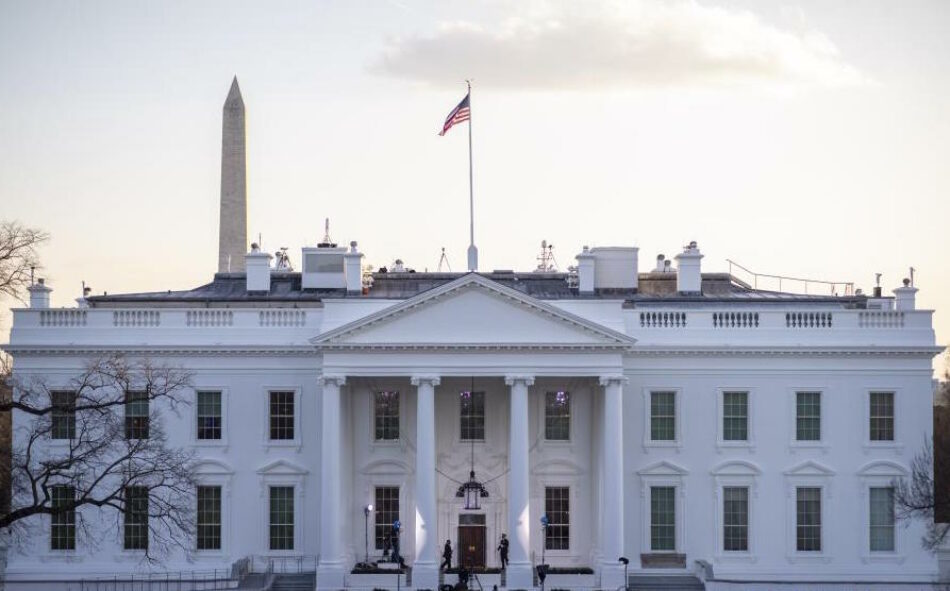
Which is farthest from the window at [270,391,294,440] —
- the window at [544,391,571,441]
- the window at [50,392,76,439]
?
the window at [544,391,571,441]

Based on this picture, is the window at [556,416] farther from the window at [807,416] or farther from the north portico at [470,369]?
the window at [807,416]

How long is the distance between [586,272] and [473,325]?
795 centimetres

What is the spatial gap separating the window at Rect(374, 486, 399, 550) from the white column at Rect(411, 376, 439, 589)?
2.96 metres

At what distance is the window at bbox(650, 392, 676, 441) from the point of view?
57.7 meters

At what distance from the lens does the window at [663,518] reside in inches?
2255

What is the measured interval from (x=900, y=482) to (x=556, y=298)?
544 inches

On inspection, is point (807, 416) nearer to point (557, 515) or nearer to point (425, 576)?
point (557, 515)

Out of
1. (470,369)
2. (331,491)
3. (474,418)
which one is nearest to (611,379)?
(470,369)

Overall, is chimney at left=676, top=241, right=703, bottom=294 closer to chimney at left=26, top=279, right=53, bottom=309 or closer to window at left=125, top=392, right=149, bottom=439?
window at left=125, top=392, right=149, bottom=439

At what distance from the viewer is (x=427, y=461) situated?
54.9 m

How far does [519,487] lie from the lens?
55.0 m

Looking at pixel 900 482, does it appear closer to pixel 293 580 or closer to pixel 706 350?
pixel 706 350

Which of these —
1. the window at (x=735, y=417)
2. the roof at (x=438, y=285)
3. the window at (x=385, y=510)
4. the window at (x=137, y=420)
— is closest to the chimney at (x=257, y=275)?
the roof at (x=438, y=285)

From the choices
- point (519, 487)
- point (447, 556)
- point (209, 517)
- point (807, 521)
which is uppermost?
point (519, 487)
